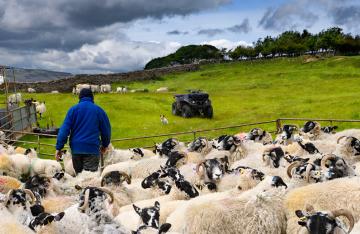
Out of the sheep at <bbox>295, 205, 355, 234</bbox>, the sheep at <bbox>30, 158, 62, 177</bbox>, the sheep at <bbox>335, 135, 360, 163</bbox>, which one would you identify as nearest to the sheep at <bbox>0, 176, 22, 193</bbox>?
the sheep at <bbox>30, 158, 62, 177</bbox>

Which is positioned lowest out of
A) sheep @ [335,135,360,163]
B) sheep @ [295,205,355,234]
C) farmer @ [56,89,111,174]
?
sheep @ [335,135,360,163]

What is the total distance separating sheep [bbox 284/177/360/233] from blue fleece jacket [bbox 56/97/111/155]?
410cm

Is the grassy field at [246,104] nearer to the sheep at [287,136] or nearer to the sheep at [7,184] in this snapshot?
the sheep at [287,136]

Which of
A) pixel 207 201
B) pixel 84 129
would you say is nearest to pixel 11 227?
pixel 207 201

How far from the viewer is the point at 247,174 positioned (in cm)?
740

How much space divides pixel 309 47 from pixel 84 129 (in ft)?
283

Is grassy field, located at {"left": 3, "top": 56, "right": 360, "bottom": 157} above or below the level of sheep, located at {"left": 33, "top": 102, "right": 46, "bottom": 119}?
below

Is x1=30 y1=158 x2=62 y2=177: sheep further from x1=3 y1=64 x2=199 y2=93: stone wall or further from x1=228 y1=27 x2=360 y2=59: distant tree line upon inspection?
x1=228 y1=27 x2=360 y2=59: distant tree line

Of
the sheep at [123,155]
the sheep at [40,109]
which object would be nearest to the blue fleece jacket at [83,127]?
the sheep at [123,155]

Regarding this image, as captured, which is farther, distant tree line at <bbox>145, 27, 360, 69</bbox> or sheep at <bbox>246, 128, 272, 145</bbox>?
distant tree line at <bbox>145, 27, 360, 69</bbox>

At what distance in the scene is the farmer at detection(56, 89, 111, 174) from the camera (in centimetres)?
889

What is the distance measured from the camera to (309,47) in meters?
90.2

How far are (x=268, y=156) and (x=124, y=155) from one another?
198 inches

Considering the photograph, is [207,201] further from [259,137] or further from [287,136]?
[259,137]
